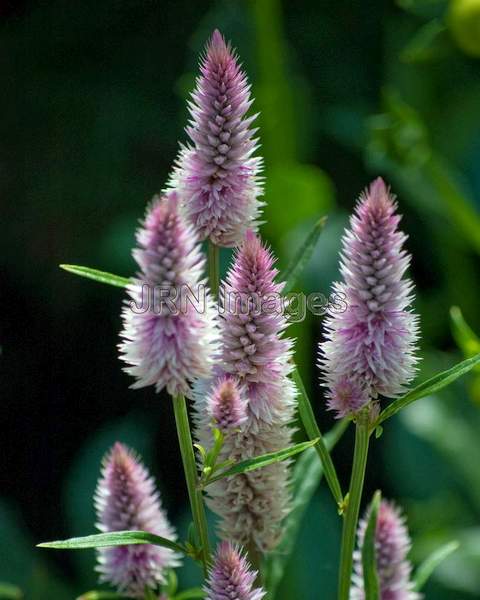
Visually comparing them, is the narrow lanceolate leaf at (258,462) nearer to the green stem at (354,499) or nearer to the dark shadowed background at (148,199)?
the green stem at (354,499)

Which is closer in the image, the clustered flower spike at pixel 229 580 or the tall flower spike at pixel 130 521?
the clustered flower spike at pixel 229 580

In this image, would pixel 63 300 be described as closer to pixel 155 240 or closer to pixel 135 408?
pixel 135 408

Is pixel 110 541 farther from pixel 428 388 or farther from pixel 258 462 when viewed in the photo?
pixel 428 388

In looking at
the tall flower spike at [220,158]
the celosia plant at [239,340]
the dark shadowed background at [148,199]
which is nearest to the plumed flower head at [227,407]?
the celosia plant at [239,340]

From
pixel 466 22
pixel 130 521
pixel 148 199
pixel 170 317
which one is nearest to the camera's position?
pixel 170 317

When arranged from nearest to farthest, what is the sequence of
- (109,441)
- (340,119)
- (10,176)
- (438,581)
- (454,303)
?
(438,581)
(109,441)
(454,303)
(340,119)
(10,176)

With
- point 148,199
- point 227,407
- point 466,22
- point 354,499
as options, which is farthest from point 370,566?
point 148,199

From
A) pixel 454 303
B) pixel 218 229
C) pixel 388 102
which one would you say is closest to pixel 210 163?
pixel 218 229
